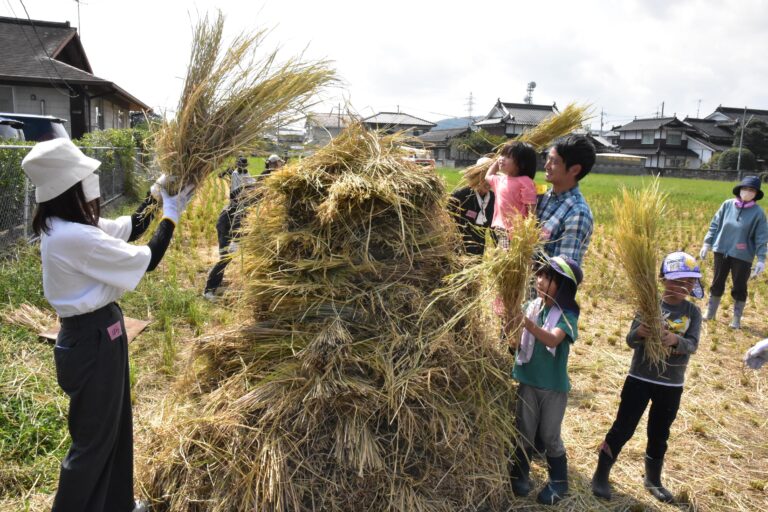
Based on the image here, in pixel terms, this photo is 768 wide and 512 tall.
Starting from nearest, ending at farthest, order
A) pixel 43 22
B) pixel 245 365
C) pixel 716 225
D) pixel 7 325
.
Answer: pixel 245 365
pixel 7 325
pixel 716 225
pixel 43 22

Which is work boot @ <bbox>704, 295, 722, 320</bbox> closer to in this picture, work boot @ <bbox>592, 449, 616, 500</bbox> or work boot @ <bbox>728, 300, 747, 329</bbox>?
work boot @ <bbox>728, 300, 747, 329</bbox>

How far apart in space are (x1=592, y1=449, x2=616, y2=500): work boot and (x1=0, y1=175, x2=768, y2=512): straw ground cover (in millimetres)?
53

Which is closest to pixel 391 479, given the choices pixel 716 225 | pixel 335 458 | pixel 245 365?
pixel 335 458

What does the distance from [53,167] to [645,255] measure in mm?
2581

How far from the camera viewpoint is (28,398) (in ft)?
10.3

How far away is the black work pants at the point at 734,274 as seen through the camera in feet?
18.5

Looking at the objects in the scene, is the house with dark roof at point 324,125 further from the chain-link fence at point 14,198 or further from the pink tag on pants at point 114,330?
the chain-link fence at point 14,198

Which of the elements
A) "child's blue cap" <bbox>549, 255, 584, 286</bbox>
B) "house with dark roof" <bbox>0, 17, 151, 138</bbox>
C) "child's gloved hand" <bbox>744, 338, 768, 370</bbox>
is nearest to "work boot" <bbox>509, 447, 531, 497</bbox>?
"child's blue cap" <bbox>549, 255, 584, 286</bbox>

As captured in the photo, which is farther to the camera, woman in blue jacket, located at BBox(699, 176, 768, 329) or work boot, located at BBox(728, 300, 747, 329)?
work boot, located at BBox(728, 300, 747, 329)

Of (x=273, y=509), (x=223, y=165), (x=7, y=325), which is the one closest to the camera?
(x=273, y=509)

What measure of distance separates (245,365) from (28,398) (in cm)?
176

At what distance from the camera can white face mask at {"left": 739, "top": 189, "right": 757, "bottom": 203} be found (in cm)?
556

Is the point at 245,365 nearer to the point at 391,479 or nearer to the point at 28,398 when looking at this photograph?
the point at 391,479

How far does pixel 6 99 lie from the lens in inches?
606
